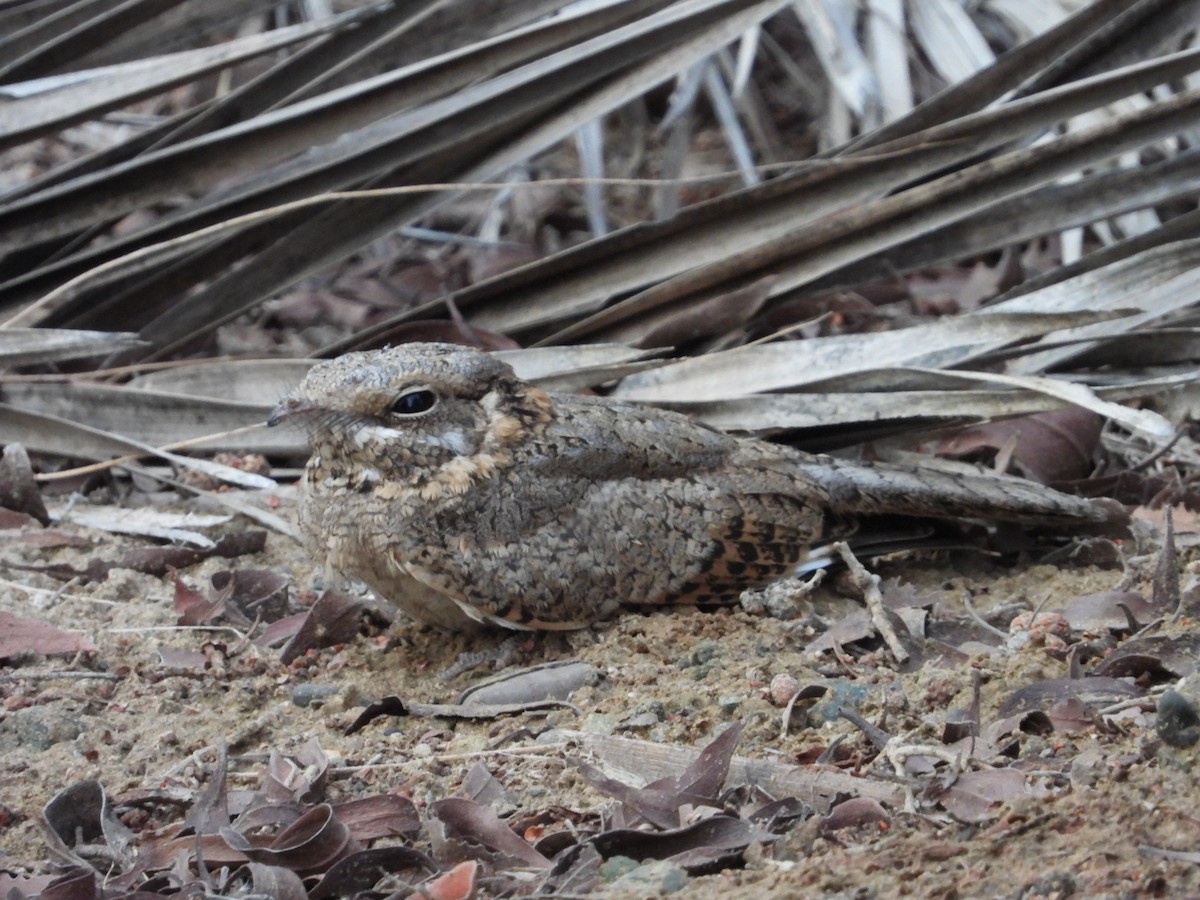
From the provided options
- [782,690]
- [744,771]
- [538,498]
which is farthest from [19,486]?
[744,771]

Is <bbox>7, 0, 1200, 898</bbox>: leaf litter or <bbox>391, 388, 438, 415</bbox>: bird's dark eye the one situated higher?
<bbox>391, 388, 438, 415</bbox>: bird's dark eye

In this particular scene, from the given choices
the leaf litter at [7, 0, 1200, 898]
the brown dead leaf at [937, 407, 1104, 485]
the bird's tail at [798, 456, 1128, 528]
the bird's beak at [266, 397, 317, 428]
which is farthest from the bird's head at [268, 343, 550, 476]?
the brown dead leaf at [937, 407, 1104, 485]

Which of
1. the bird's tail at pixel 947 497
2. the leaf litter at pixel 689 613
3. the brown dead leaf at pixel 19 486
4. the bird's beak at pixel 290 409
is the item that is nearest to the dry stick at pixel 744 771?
the leaf litter at pixel 689 613

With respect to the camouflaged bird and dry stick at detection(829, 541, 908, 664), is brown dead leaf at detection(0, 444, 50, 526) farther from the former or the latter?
dry stick at detection(829, 541, 908, 664)

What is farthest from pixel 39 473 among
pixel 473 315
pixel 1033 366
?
pixel 1033 366

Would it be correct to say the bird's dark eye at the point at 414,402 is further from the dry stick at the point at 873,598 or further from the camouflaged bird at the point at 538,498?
→ the dry stick at the point at 873,598

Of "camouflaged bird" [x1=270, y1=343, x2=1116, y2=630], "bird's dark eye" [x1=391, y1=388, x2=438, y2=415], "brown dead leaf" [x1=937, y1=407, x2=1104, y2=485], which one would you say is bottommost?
"brown dead leaf" [x1=937, y1=407, x2=1104, y2=485]
